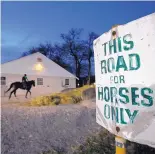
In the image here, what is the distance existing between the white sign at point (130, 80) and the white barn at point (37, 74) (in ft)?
87.1

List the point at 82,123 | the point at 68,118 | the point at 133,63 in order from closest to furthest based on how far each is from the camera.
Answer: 1. the point at 133,63
2. the point at 82,123
3. the point at 68,118

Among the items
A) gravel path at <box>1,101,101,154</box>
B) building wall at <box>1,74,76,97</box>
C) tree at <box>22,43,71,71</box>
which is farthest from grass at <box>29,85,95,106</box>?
tree at <box>22,43,71,71</box>

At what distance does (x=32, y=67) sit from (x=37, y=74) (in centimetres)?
117

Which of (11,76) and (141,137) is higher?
(11,76)

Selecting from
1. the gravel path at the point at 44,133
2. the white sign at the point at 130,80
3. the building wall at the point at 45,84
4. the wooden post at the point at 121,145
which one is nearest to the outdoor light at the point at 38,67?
the building wall at the point at 45,84

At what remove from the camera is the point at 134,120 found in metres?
1.55

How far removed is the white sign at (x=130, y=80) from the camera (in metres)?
1.43

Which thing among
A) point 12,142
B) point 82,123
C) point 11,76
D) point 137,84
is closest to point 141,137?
point 137,84

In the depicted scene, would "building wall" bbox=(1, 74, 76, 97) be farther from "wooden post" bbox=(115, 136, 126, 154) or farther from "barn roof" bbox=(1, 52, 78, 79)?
"wooden post" bbox=(115, 136, 126, 154)

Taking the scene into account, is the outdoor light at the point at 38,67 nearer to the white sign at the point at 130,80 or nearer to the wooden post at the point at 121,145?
the white sign at the point at 130,80

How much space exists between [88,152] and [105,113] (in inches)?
94.8

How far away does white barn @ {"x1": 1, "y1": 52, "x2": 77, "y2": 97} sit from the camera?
2858 centimetres

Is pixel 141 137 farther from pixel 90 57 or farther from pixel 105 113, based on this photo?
pixel 90 57

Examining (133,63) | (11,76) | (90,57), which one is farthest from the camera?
(90,57)
